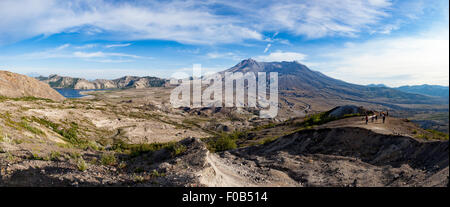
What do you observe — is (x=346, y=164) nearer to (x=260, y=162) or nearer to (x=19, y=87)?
(x=260, y=162)

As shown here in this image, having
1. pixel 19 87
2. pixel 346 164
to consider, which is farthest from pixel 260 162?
pixel 19 87

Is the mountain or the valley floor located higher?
the mountain

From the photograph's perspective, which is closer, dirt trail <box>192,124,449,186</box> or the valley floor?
the valley floor

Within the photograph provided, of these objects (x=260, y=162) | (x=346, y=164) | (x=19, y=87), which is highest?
(x=19, y=87)

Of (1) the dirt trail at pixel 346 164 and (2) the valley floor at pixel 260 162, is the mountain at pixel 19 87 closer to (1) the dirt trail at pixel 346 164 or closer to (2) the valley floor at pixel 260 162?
(2) the valley floor at pixel 260 162

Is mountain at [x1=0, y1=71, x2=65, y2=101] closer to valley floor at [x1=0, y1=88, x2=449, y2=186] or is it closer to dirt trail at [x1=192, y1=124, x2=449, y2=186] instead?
valley floor at [x1=0, y1=88, x2=449, y2=186]

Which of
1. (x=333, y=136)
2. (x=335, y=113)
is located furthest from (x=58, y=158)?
(x=335, y=113)

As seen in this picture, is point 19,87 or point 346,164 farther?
point 19,87

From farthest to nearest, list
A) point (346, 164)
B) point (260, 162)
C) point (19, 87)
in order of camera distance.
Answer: point (19, 87) → point (260, 162) → point (346, 164)

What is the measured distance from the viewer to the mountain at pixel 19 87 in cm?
6531

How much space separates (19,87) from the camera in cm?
7269

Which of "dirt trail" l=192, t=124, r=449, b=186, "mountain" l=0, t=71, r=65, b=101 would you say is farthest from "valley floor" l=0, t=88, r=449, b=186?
"mountain" l=0, t=71, r=65, b=101

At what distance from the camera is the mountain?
65.3 m
